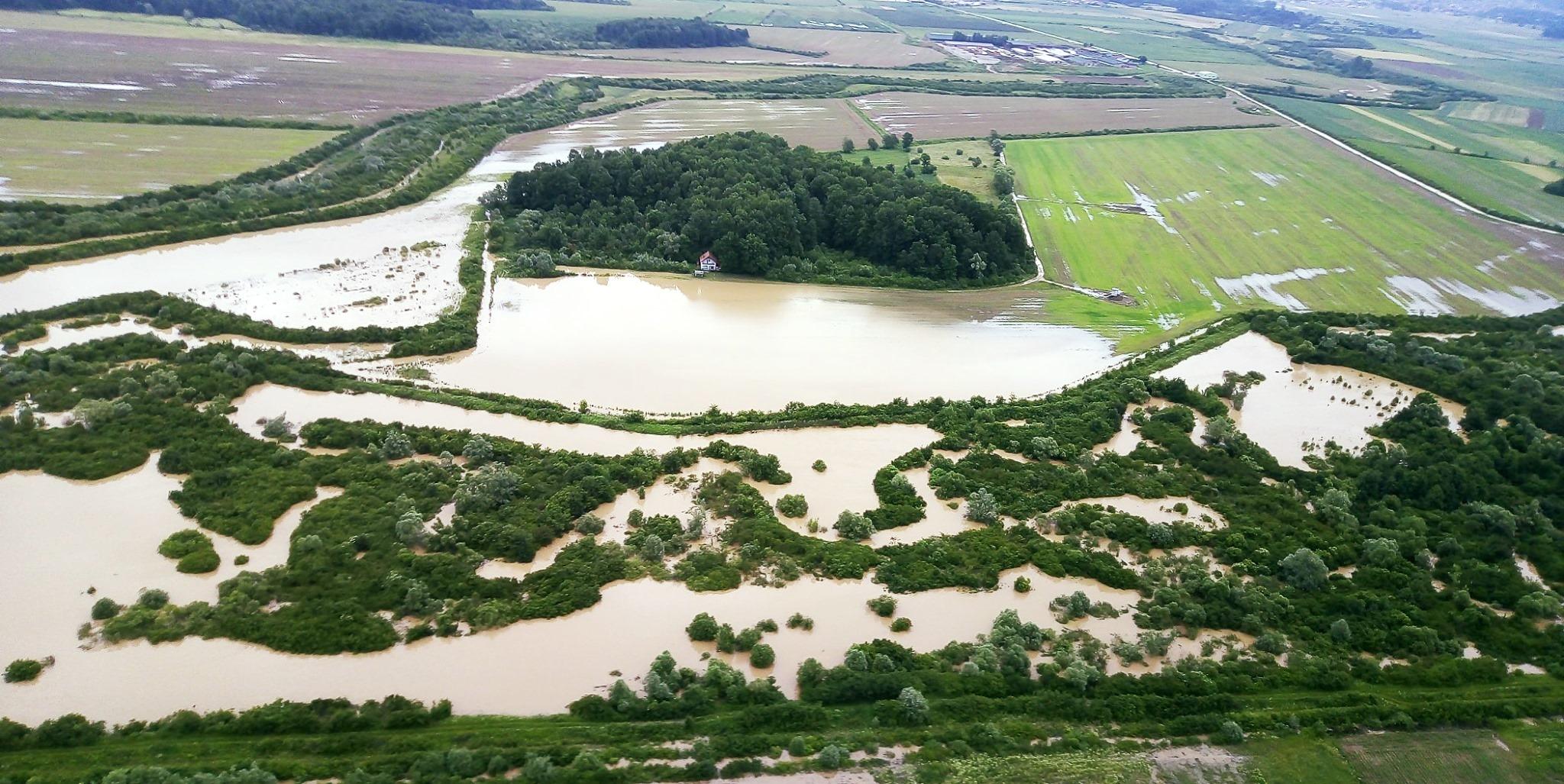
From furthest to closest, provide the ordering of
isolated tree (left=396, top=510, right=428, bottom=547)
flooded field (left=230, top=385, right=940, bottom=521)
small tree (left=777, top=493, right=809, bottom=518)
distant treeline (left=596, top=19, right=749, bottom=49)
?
distant treeline (left=596, top=19, right=749, bottom=49), flooded field (left=230, top=385, right=940, bottom=521), small tree (left=777, top=493, right=809, bottom=518), isolated tree (left=396, top=510, right=428, bottom=547)

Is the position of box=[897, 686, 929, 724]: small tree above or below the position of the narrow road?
Answer: below

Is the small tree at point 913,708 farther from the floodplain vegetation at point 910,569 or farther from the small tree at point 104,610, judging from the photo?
the small tree at point 104,610

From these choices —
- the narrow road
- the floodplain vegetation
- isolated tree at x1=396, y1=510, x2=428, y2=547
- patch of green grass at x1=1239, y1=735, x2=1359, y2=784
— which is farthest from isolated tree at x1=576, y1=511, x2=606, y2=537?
the narrow road

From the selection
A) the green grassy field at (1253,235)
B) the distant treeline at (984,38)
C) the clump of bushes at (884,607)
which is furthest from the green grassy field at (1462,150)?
the clump of bushes at (884,607)

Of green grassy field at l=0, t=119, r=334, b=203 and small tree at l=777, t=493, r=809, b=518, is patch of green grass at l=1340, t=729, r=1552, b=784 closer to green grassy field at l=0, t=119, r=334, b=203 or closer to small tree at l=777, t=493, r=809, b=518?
small tree at l=777, t=493, r=809, b=518

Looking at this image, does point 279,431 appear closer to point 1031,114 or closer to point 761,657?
point 761,657

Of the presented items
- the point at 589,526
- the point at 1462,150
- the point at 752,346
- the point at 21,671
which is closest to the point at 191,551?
the point at 21,671
